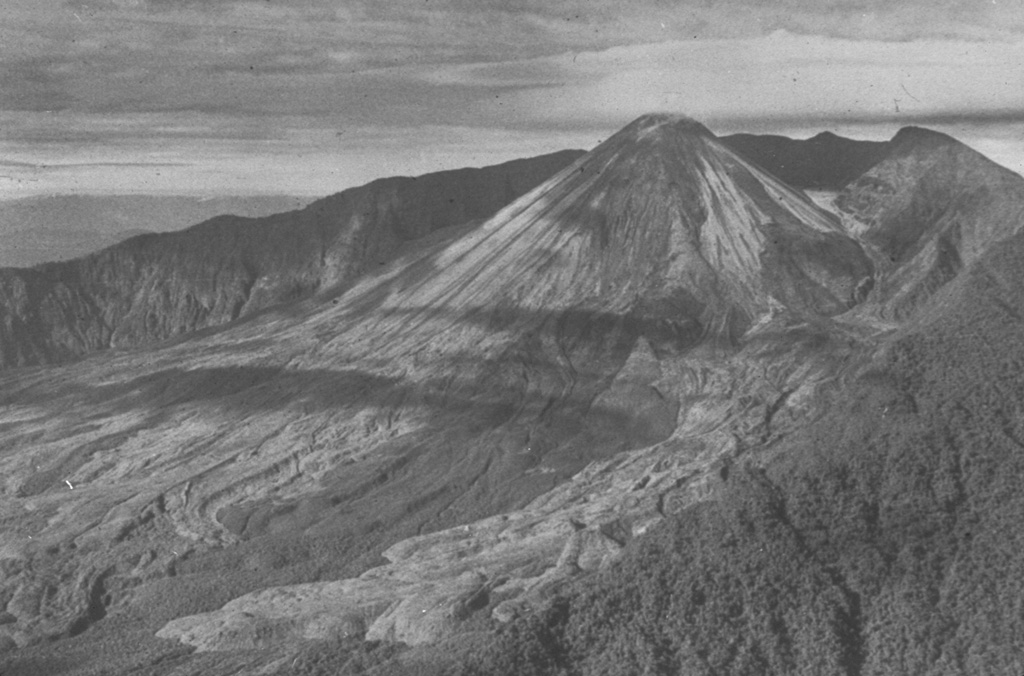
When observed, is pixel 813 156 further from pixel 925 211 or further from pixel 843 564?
pixel 843 564

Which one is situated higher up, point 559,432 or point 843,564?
point 843,564

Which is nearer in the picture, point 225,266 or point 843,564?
point 843,564

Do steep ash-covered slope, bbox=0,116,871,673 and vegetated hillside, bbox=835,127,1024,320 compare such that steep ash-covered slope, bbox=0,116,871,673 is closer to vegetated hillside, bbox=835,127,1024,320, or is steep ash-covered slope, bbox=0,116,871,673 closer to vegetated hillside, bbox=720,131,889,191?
vegetated hillside, bbox=835,127,1024,320

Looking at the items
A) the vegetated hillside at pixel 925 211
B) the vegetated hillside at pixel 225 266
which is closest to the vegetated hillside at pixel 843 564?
the vegetated hillside at pixel 925 211

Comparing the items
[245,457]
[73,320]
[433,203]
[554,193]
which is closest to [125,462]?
[245,457]

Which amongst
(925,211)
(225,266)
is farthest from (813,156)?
(225,266)

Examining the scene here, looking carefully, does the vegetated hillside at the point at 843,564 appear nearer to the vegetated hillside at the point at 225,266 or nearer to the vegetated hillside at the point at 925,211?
the vegetated hillside at the point at 925,211
